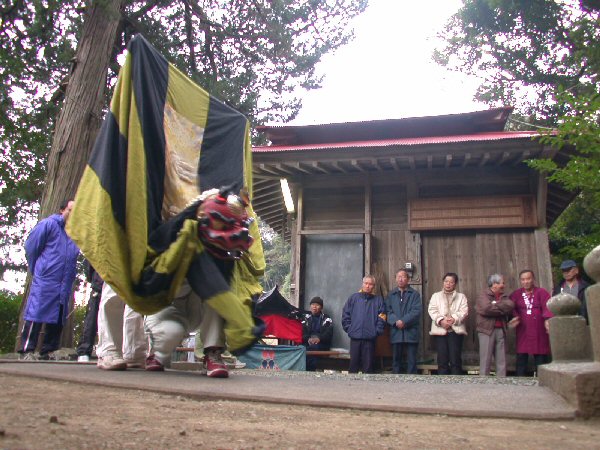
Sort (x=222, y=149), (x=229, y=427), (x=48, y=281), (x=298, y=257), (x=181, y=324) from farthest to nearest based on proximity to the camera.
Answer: (x=298, y=257), (x=48, y=281), (x=222, y=149), (x=181, y=324), (x=229, y=427)

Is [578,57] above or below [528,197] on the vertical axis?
above

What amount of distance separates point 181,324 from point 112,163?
53.3 inches

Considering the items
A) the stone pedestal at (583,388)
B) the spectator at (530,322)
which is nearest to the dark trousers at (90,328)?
the stone pedestal at (583,388)

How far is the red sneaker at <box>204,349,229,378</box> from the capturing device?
12.6ft

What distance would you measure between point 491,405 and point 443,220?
6.09 meters

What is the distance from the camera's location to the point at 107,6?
7879 millimetres

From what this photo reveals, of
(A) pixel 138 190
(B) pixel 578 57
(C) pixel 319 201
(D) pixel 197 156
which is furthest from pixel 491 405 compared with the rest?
(B) pixel 578 57

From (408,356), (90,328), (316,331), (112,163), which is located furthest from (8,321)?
(112,163)

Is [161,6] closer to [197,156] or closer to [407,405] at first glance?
[197,156]

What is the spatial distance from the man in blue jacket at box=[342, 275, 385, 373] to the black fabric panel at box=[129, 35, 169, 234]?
4454 millimetres

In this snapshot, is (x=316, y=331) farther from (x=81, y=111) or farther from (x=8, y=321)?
(x=8, y=321)

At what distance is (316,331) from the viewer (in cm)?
856

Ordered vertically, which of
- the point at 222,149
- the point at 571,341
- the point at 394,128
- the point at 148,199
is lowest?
the point at 571,341

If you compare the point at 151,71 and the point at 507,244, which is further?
the point at 507,244
